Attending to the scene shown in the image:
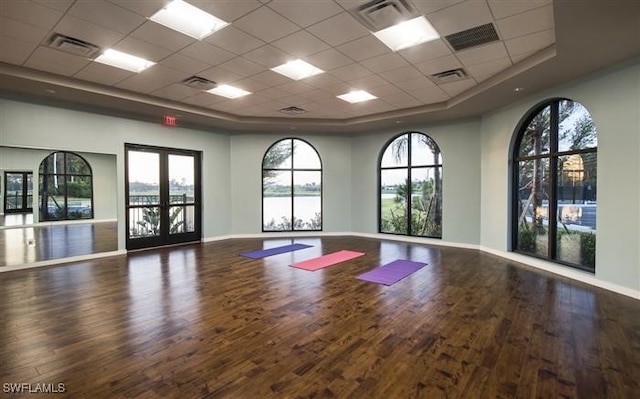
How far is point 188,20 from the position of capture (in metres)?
3.60

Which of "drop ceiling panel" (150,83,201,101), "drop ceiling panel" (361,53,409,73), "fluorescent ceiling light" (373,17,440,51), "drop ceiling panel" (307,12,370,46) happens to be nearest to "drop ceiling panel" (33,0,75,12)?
"drop ceiling panel" (150,83,201,101)

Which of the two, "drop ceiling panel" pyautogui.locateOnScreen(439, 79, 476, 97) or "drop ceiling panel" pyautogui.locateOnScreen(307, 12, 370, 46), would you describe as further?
"drop ceiling panel" pyautogui.locateOnScreen(439, 79, 476, 97)

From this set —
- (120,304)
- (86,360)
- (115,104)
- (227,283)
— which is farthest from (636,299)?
(115,104)

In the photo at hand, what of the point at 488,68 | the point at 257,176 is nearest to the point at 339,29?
the point at 488,68

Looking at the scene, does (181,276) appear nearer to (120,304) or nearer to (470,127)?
(120,304)

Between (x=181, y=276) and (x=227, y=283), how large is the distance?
0.92 meters

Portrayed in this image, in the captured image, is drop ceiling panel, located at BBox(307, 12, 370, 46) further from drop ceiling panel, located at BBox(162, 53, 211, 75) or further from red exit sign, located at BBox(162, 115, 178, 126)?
red exit sign, located at BBox(162, 115, 178, 126)

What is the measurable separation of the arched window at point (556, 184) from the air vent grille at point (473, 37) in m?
2.45

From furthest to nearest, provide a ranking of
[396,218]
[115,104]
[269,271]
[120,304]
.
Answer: [396,218]
[115,104]
[269,271]
[120,304]

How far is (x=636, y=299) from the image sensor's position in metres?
4.07

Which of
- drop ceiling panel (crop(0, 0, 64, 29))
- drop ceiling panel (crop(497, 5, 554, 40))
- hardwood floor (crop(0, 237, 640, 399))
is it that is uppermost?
drop ceiling panel (crop(0, 0, 64, 29))

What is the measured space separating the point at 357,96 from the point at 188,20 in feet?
11.8

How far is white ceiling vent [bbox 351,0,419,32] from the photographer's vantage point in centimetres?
323

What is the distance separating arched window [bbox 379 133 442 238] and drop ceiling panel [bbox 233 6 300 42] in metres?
5.63
